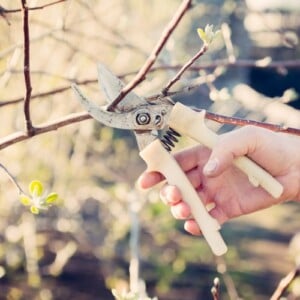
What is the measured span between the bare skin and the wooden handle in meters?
0.02

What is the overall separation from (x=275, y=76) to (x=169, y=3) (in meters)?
2.69

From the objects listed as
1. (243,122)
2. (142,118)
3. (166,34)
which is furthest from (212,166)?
(166,34)

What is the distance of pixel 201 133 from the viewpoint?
129 cm

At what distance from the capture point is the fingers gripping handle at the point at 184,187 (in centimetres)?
130

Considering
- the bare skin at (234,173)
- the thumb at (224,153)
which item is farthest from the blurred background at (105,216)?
the thumb at (224,153)

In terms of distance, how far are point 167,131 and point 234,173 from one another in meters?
0.36

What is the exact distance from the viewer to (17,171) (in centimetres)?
341

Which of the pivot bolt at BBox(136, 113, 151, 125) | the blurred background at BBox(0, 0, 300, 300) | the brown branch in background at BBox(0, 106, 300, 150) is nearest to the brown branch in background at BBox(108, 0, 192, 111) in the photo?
the brown branch in background at BBox(0, 106, 300, 150)

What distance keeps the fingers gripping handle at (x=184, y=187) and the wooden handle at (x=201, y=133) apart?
63 mm

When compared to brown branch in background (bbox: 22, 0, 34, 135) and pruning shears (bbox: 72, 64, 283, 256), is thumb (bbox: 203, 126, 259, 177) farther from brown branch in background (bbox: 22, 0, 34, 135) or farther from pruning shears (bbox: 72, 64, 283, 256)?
brown branch in background (bbox: 22, 0, 34, 135)

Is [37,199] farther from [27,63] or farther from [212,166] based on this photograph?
[212,166]

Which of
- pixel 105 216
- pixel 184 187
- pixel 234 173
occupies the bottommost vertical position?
pixel 184 187

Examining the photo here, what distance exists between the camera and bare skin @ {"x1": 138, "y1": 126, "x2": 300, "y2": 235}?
1.35 meters

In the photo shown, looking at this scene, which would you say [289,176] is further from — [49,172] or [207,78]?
[49,172]
